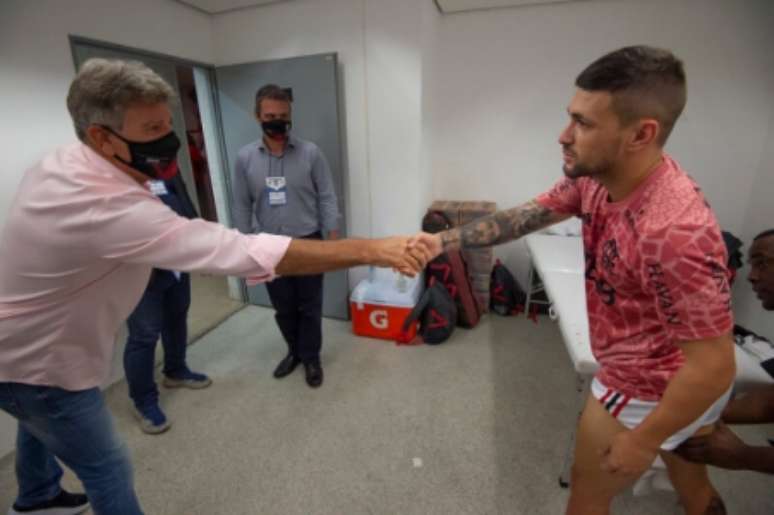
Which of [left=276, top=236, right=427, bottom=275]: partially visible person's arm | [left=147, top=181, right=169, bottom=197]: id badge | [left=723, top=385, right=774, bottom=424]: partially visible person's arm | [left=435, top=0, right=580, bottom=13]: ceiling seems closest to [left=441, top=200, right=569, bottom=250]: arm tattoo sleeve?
[left=276, top=236, right=427, bottom=275]: partially visible person's arm

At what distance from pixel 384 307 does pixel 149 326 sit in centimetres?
148

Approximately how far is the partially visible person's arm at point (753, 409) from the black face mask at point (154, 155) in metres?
2.08

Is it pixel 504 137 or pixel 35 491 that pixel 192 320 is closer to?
pixel 35 491

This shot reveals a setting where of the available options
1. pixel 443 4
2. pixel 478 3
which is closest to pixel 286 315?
pixel 443 4

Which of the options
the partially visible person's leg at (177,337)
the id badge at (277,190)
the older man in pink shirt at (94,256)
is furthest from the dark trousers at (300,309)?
the older man in pink shirt at (94,256)

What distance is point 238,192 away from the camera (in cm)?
229

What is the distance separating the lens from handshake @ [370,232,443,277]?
1.31 meters

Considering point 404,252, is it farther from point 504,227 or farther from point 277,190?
point 277,190

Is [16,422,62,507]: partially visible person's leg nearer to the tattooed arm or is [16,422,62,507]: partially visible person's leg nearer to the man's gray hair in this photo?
the man's gray hair

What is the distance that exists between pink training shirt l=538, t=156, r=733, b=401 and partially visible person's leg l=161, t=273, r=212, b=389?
6.71ft

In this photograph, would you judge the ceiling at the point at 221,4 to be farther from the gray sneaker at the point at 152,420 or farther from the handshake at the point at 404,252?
the gray sneaker at the point at 152,420

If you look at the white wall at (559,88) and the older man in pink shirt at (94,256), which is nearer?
the older man in pink shirt at (94,256)

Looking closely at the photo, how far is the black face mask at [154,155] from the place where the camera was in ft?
3.35

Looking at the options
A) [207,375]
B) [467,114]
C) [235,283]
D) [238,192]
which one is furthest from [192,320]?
[467,114]
